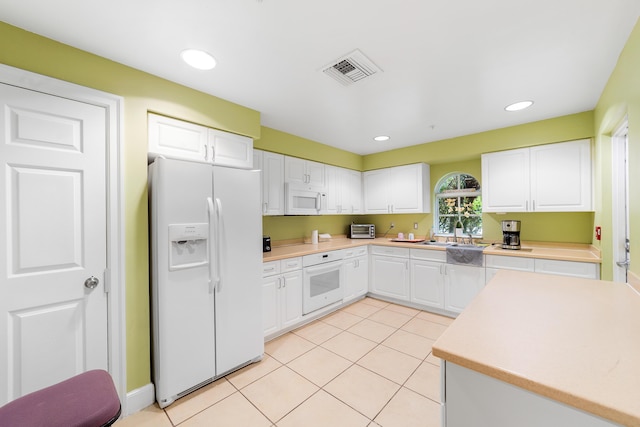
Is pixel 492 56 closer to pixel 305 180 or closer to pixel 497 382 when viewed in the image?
pixel 497 382

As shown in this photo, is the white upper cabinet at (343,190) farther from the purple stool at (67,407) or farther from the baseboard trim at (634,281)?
the purple stool at (67,407)

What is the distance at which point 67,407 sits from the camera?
97 cm

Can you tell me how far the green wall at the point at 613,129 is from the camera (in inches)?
55.6

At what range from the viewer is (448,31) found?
1465 millimetres

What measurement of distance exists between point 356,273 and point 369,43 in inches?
114

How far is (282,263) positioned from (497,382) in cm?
219

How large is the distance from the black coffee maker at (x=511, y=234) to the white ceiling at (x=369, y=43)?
1.31 meters

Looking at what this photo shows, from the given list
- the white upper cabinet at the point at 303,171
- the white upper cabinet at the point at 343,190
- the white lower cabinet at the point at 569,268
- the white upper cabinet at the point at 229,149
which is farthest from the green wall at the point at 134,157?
the white lower cabinet at the point at 569,268

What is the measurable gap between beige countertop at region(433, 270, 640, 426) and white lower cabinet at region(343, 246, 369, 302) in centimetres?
224

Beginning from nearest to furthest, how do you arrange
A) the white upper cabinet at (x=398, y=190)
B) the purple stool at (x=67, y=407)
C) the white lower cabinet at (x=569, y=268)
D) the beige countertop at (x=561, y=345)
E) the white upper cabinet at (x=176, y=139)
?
the beige countertop at (x=561, y=345) → the purple stool at (x=67, y=407) → the white upper cabinet at (x=176, y=139) → the white lower cabinet at (x=569, y=268) → the white upper cabinet at (x=398, y=190)

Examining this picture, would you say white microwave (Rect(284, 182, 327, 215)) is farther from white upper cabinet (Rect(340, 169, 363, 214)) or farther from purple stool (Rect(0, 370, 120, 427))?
purple stool (Rect(0, 370, 120, 427))

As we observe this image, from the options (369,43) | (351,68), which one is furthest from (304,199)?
(369,43)

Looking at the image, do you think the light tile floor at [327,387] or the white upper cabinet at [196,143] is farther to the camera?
the white upper cabinet at [196,143]

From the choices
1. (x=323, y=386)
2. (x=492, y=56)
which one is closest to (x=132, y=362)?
(x=323, y=386)
